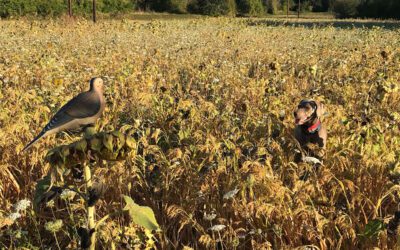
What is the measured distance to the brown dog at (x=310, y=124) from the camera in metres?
3.02

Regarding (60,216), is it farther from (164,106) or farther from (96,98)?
(164,106)

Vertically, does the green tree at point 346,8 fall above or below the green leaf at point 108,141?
above

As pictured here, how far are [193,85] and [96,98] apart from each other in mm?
3807

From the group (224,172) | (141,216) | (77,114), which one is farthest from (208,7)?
(141,216)

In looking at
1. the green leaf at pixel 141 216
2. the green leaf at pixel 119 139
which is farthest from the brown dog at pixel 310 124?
the green leaf at pixel 119 139

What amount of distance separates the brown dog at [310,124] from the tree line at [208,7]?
102ft

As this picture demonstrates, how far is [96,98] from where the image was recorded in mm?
2154

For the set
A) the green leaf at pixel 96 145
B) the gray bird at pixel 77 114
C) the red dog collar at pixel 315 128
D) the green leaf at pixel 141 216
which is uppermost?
the green leaf at pixel 96 145

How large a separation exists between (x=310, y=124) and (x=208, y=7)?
193 feet

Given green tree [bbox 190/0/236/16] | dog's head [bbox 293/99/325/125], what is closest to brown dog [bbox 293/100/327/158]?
dog's head [bbox 293/99/325/125]

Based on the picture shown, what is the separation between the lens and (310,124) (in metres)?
3.12

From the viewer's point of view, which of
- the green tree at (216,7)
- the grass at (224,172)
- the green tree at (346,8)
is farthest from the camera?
the green tree at (216,7)

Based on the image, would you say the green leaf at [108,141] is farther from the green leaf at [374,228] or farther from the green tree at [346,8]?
the green tree at [346,8]

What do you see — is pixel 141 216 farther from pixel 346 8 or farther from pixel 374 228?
pixel 346 8
